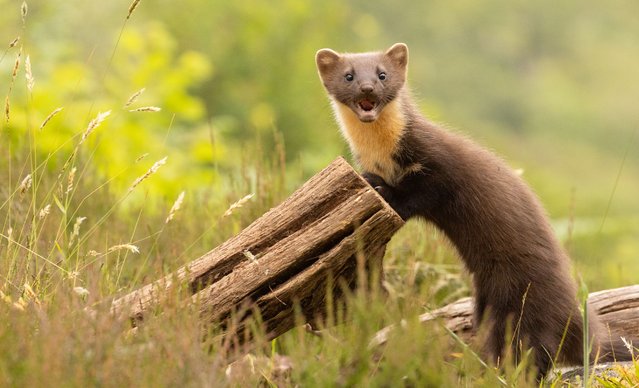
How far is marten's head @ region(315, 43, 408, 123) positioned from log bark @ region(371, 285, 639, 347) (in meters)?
1.37

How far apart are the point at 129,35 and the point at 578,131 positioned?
30.9 meters

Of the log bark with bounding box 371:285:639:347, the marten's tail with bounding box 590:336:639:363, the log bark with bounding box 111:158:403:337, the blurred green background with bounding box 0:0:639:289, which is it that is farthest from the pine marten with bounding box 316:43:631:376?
the log bark with bounding box 111:158:403:337

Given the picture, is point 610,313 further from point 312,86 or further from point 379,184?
point 312,86

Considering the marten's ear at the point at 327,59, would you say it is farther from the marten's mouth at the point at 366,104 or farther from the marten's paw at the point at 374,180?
the marten's paw at the point at 374,180

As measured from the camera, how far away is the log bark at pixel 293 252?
479 cm

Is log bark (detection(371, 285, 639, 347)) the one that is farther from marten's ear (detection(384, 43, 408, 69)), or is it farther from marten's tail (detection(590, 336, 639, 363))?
marten's ear (detection(384, 43, 408, 69))

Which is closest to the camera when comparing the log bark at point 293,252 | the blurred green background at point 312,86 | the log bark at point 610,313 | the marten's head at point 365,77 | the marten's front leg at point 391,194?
the log bark at point 293,252

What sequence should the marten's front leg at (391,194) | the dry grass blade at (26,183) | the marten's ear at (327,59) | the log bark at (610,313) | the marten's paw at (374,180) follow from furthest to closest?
1. the marten's ear at (327,59)
2. the log bark at (610,313)
3. the marten's paw at (374,180)
4. the marten's front leg at (391,194)
5. the dry grass blade at (26,183)

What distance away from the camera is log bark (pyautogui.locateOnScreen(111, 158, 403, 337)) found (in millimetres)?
4789

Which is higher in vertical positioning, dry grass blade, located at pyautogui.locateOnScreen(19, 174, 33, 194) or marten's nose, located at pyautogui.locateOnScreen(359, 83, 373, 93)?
marten's nose, located at pyautogui.locateOnScreen(359, 83, 373, 93)

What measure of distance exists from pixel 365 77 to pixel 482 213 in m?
1.12

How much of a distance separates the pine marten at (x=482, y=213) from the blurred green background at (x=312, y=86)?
657 millimetres

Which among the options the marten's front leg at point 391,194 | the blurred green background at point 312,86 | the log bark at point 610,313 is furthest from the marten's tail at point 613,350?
the marten's front leg at point 391,194

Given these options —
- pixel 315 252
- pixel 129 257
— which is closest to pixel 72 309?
pixel 315 252
